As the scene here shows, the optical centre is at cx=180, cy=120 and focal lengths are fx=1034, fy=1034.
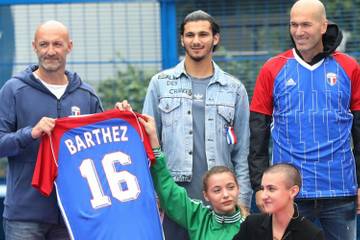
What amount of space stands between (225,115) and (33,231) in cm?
137

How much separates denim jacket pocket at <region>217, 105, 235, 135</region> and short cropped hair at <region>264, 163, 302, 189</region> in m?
0.61

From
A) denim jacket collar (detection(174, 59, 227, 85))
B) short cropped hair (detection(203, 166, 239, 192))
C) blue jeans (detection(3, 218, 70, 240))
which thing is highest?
denim jacket collar (detection(174, 59, 227, 85))

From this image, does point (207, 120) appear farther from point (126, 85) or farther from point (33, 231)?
point (126, 85)

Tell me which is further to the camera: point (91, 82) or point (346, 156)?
point (91, 82)

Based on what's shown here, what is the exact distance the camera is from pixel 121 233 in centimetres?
610

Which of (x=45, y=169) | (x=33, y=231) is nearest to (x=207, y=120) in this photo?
(x=45, y=169)

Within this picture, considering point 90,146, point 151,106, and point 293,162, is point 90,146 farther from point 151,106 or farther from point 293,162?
point 293,162

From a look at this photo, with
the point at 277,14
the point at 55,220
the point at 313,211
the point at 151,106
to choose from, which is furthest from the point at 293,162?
the point at 277,14

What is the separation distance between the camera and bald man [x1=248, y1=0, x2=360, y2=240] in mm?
6266

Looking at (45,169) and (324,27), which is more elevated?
(324,27)

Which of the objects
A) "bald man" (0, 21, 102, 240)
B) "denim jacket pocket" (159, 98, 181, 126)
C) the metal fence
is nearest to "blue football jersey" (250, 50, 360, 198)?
"denim jacket pocket" (159, 98, 181, 126)

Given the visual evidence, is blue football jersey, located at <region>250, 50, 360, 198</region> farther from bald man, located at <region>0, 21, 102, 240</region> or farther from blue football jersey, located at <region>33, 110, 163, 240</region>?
bald man, located at <region>0, 21, 102, 240</region>

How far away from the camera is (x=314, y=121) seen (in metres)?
6.26

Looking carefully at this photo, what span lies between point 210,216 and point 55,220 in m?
0.94
